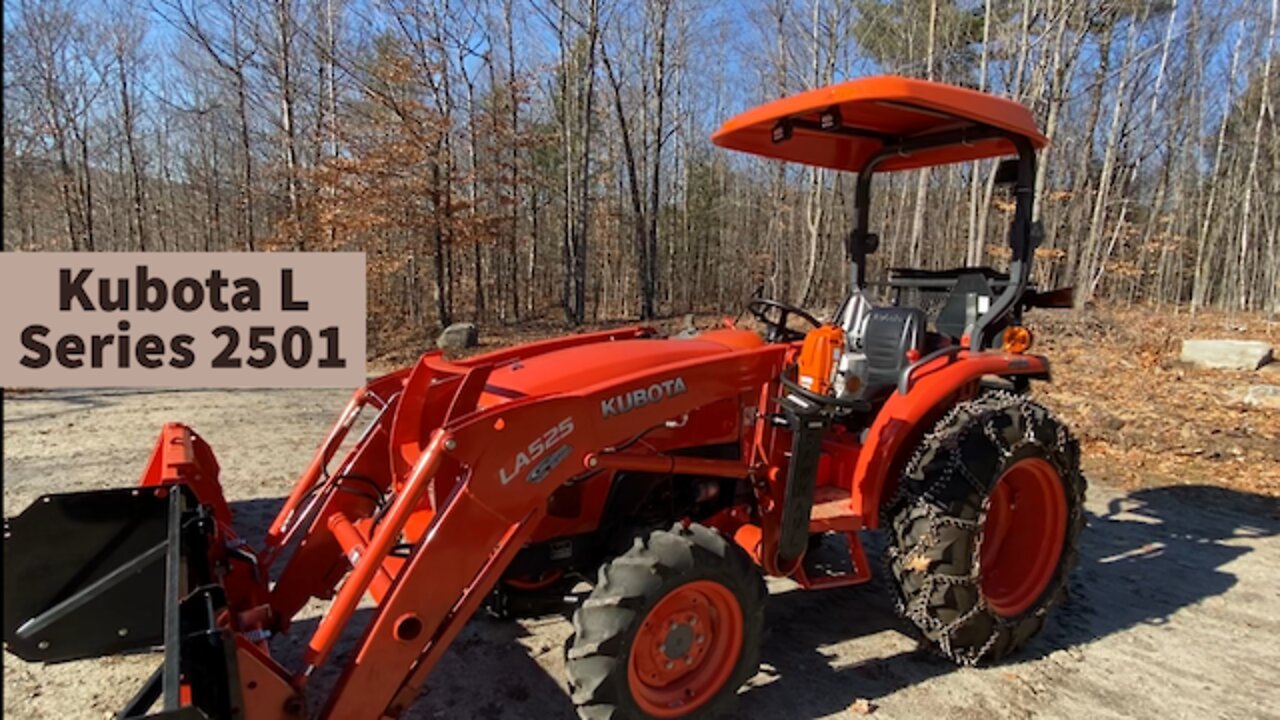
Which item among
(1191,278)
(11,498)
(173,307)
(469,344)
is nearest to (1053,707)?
(11,498)

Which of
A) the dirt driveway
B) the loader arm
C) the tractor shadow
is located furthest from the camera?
the tractor shadow

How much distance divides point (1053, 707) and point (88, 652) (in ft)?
11.2

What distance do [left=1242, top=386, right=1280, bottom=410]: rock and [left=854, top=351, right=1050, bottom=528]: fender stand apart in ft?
22.4

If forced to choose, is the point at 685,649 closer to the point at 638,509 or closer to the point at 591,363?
the point at 638,509

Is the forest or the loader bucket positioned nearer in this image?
the loader bucket

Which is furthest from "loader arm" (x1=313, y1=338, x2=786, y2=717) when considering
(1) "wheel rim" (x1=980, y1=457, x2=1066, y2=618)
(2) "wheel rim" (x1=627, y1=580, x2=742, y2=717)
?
(1) "wheel rim" (x1=980, y1=457, x2=1066, y2=618)

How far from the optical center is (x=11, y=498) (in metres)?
5.28

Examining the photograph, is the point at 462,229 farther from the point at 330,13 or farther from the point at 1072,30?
the point at 1072,30

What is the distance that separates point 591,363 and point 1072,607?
2.89m

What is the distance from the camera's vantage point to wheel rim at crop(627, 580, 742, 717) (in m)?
2.65

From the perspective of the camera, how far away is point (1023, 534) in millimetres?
3775

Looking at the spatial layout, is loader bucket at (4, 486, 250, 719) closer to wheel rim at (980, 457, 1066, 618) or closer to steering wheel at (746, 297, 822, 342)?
steering wheel at (746, 297, 822, 342)

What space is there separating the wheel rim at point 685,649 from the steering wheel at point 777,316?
152cm

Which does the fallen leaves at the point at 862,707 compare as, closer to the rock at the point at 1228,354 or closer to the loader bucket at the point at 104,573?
the loader bucket at the point at 104,573
